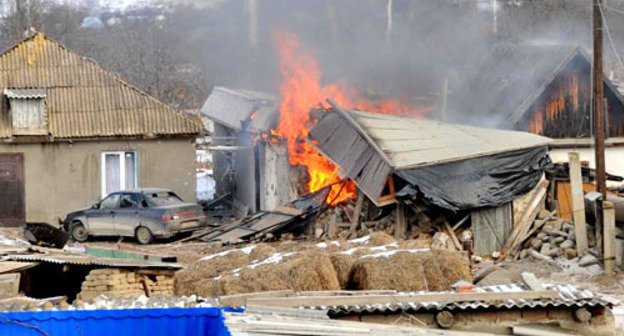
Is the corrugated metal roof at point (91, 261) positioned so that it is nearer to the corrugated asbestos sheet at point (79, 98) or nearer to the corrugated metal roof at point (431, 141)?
the corrugated metal roof at point (431, 141)

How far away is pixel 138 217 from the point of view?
83.5 feet

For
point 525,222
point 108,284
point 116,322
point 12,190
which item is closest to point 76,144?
point 12,190

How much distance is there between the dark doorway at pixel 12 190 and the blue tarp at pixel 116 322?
1929 cm

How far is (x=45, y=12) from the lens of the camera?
59.2 m

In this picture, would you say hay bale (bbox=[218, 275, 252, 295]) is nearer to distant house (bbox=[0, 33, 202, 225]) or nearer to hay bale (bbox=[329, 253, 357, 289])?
hay bale (bbox=[329, 253, 357, 289])

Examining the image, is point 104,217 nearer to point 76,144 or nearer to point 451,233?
point 76,144

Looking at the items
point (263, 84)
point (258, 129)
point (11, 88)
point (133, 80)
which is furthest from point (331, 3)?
point (133, 80)

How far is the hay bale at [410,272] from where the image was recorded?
1425cm

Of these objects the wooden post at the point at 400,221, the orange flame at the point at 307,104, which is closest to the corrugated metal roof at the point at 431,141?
the wooden post at the point at 400,221

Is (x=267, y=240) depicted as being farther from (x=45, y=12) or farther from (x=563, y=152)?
(x=45, y=12)

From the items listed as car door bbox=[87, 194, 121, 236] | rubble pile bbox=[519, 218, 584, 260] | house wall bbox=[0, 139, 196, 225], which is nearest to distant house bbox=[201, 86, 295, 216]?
house wall bbox=[0, 139, 196, 225]

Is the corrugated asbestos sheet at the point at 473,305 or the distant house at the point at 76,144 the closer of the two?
the corrugated asbestos sheet at the point at 473,305

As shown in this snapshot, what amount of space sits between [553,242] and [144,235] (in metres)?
11.2

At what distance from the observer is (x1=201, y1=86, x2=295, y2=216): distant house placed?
94.8 feet
